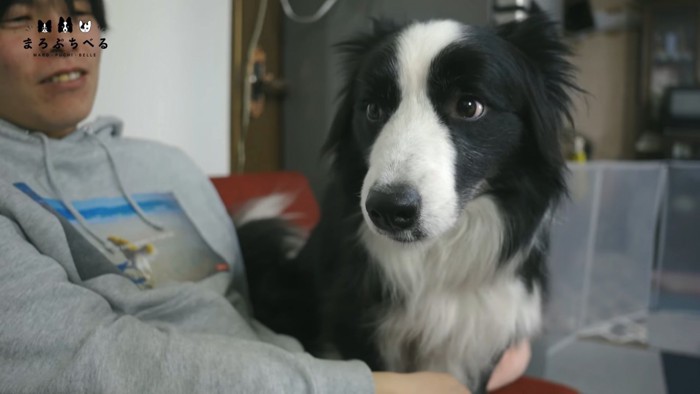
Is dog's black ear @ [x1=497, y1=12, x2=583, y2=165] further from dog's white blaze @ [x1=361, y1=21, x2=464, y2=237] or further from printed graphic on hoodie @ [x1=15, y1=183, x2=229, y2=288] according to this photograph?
printed graphic on hoodie @ [x1=15, y1=183, x2=229, y2=288]

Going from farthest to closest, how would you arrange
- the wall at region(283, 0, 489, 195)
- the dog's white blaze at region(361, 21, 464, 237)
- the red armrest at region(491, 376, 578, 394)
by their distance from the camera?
1. the wall at region(283, 0, 489, 195)
2. the red armrest at region(491, 376, 578, 394)
3. the dog's white blaze at region(361, 21, 464, 237)

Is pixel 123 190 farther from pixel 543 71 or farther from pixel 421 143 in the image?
pixel 543 71

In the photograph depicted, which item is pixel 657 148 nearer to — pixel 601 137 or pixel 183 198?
pixel 601 137

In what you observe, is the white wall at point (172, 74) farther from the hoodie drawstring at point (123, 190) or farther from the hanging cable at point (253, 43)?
the hoodie drawstring at point (123, 190)

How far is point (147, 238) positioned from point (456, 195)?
1.75 ft

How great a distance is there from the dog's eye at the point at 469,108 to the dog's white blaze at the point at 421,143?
0.05 meters

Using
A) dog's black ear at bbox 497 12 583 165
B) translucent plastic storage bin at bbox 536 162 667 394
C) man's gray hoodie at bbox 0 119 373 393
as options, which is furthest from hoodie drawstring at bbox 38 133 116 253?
translucent plastic storage bin at bbox 536 162 667 394

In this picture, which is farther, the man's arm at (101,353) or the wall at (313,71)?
the wall at (313,71)

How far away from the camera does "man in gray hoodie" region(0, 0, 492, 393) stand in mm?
565

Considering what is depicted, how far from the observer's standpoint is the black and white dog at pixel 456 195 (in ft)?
2.90

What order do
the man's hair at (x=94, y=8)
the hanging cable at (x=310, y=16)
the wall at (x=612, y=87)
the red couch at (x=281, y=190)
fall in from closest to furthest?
1. the man's hair at (x=94, y=8)
2. the red couch at (x=281, y=190)
3. the hanging cable at (x=310, y=16)
4. the wall at (x=612, y=87)

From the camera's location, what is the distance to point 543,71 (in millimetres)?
976

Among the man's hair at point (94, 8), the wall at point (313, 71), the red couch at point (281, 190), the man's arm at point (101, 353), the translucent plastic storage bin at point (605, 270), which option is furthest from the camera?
the translucent plastic storage bin at point (605, 270)

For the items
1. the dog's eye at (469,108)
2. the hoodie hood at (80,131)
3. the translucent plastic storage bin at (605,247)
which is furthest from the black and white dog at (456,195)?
the translucent plastic storage bin at (605,247)
